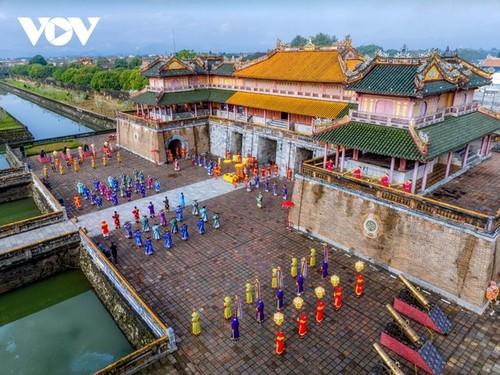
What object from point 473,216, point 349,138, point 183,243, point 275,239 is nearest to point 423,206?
point 473,216

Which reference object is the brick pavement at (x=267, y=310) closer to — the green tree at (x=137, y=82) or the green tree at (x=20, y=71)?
the green tree at (x=137, y=82)

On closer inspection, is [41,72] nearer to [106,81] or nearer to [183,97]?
[106,81]

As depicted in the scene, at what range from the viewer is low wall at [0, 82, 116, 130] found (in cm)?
6494

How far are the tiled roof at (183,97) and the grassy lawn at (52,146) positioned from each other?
35.0 feet

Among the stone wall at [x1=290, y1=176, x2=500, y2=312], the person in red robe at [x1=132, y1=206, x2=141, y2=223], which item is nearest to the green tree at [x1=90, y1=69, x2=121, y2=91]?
the person in red robe at [x1=132, y1=206, x2=141, y2=223]

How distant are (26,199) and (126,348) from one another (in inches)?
983

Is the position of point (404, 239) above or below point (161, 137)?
below

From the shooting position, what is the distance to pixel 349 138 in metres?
20.8

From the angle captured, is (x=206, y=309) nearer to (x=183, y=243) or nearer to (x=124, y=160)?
(x=183, y=243)

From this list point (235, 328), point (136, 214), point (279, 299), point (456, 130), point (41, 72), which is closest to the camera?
point (235, 328)

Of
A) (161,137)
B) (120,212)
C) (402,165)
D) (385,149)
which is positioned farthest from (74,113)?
(402,165)

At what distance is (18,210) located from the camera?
32500 millimetres

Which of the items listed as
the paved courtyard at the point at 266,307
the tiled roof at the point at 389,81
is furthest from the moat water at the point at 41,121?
the tiled roof at the point at 389,81

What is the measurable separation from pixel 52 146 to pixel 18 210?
15.4 m
